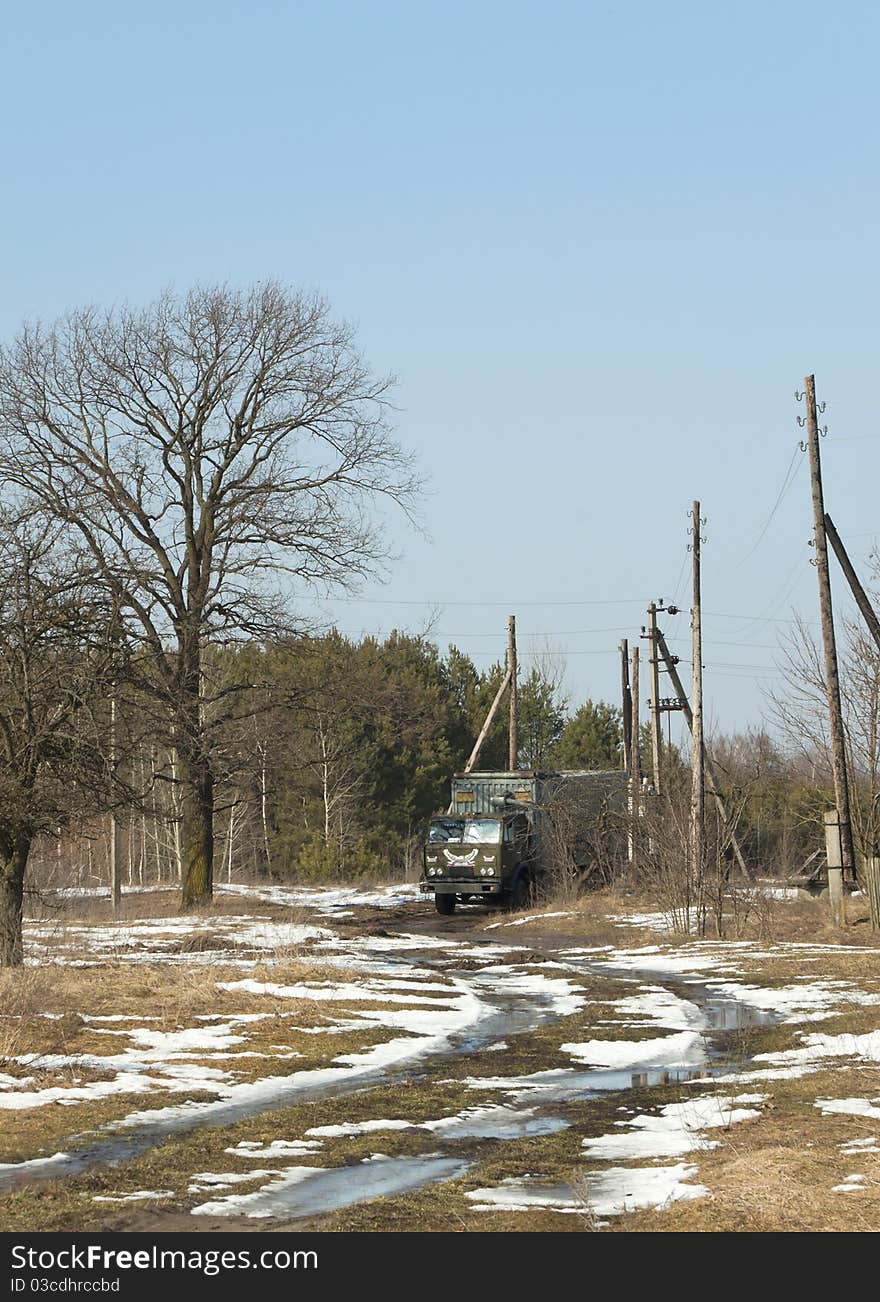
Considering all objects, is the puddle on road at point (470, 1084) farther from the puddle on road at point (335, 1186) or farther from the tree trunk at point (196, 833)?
the tree trunk at point (196, 833)

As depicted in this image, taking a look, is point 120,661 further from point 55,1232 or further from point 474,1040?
point 55,1232

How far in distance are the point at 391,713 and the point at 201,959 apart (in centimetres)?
1457

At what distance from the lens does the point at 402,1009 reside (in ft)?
53.2

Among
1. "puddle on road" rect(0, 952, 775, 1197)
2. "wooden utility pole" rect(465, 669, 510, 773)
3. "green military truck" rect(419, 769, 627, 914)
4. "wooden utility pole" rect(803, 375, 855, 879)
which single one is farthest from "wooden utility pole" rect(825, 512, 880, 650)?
"wooden utility pole" rect(465, 669, 510, 773)

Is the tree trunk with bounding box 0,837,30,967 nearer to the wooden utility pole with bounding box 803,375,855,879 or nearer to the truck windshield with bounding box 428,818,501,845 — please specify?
the wooden utility pole with bounding box 803,375,855,879

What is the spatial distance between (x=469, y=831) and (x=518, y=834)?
1665 mm

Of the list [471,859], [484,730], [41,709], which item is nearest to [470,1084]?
[41,709]

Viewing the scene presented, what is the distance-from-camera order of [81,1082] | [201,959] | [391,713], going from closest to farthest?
[81,1082]
[201,959]
[391,713]

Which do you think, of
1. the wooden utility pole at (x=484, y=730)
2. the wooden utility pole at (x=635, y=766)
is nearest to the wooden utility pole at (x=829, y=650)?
the wooden utility pole at (x=635, y=766)

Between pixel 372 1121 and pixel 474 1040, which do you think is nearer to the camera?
pixel 372 1121

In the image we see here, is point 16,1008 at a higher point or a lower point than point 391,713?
lower

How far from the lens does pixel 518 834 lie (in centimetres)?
3650

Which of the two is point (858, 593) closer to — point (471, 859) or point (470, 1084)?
point (471, 859)

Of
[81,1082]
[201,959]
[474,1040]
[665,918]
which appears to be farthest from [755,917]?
[81,1082]
